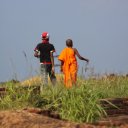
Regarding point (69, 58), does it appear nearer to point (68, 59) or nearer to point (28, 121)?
point (68, 59)

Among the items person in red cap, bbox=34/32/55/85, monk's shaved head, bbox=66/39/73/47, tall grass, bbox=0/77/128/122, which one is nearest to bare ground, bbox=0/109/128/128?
tall grass, bbox=0/77/128/122

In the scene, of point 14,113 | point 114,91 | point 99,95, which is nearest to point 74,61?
point 114,91

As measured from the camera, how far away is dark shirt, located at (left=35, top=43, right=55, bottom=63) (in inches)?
602

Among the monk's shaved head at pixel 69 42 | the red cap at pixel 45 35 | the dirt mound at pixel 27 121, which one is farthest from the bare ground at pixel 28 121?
the red cap at pixel 45 35

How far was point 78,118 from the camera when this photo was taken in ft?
30.0

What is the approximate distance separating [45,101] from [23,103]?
454 mm

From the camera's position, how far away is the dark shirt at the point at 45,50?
50.2ft

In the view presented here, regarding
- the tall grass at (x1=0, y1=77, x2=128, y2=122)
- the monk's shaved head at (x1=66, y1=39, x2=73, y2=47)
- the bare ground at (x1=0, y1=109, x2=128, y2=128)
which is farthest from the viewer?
→ the monk's shaved head at (x1=66, y1=39, x2=73, y2=47)

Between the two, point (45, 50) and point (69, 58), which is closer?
point (69, 58)

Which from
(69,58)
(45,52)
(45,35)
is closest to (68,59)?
(69,58)

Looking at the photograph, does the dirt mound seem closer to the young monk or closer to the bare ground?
the bare ground

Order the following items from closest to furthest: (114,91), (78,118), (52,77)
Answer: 1. (78,118)
2. (114,91)
3. (52,77)

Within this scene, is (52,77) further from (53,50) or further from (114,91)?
(114,91)

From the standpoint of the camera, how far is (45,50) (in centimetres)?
1531
